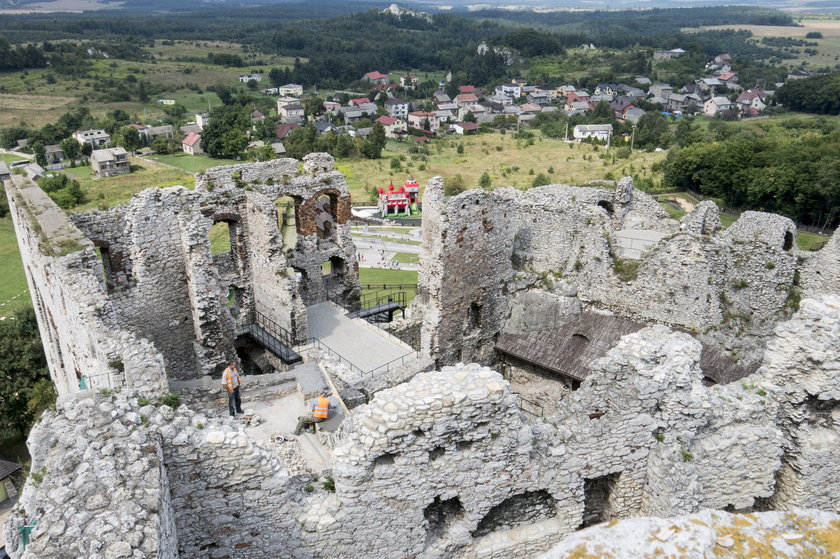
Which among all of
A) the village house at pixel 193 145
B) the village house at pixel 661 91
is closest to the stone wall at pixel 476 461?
the village house at pixel 193 145

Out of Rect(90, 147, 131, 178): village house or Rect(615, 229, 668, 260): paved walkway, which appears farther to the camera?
Rect(90, 147, 131, 178): village house

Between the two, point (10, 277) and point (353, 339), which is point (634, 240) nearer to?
point (353, 339)

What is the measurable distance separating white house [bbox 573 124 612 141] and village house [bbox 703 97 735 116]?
1788 inches

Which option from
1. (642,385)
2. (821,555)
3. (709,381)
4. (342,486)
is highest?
(821,555)

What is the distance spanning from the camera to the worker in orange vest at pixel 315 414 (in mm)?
16531

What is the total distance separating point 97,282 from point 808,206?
6224 centimetres

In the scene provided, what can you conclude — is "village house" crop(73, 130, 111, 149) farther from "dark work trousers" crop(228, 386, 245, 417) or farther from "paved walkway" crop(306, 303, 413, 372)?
"dark work trousers" crop(228, 386, 245, 417)

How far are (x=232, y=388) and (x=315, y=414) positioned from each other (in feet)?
7.73

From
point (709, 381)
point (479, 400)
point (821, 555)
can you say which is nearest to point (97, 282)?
point (479, 400)

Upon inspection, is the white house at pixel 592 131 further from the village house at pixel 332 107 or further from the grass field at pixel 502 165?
the village house at pixel 332 107

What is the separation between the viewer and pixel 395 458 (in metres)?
10.1

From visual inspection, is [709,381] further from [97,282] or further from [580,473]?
[97,282]

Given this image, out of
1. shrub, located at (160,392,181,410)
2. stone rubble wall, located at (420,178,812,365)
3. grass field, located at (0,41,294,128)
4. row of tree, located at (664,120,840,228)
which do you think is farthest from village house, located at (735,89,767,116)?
shrub, located at (160,392,181,410)

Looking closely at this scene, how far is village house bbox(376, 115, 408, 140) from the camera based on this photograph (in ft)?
436
